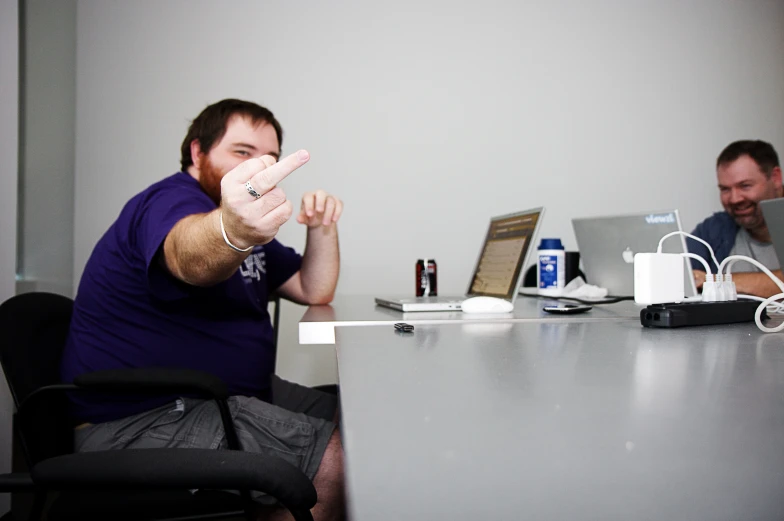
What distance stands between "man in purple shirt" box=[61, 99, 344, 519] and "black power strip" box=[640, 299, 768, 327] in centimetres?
62

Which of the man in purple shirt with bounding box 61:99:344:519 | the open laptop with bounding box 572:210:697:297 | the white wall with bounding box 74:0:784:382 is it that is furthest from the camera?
the white wall with bounding box 74:0:784:382

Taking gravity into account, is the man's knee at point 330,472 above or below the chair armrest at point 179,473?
below

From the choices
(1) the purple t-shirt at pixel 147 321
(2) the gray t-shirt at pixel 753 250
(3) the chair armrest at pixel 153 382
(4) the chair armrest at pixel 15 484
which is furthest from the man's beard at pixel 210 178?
(2) the gray t-shirt at pixel 753 250

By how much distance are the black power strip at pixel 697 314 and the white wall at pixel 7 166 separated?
183 centimetres

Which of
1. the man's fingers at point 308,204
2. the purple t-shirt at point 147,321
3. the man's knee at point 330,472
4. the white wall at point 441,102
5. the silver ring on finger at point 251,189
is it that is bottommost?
the man's knee at point 330,472

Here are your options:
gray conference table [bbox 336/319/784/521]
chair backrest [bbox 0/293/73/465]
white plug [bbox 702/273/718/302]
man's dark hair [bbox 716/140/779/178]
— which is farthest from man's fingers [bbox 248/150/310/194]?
man's dark hair [bbox 716/140/779/178]

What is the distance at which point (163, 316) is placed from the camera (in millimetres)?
1473

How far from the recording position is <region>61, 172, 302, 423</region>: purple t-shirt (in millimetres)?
1342

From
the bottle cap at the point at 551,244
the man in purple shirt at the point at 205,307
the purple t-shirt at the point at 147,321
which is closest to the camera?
the man in purple shirt at the point at 205,307

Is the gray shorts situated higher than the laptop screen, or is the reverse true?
the laptop screen

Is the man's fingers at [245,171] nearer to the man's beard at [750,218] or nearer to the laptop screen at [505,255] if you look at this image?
the laptop screen at [505,255]

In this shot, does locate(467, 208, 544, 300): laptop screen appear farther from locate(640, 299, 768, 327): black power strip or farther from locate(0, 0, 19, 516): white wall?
locate(0, 0, 19, 516): white wall

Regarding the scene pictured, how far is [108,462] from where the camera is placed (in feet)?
2.40

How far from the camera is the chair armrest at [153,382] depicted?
1203mm
